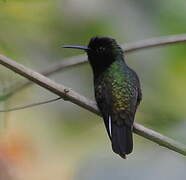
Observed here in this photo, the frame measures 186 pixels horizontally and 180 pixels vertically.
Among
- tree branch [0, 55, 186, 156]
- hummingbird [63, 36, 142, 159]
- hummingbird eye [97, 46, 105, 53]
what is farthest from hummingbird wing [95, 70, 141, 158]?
hummingbird eye [97, 46, 105, 53]

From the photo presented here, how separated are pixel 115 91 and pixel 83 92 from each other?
1.32 m

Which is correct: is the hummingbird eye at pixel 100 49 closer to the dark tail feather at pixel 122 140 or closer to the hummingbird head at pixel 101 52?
the hummingbird head at pixel 101 52

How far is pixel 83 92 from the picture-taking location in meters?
4.81

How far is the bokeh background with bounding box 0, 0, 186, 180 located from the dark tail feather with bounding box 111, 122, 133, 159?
21 centimetres

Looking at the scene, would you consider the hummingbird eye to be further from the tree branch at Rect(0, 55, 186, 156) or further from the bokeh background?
the tree branch at Rect(0, 55, 186, 156)

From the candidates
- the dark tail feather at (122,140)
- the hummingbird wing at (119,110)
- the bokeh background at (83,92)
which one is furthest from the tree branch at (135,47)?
the dark tail feather at (122,140)

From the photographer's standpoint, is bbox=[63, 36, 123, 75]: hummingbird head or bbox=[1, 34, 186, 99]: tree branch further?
bbox=[63, 36, 123, 75]: hummingbird head

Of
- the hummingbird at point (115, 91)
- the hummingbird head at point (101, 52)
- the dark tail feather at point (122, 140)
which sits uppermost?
the hummingbird head at point (101, 52)

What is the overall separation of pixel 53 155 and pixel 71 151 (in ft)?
0.63

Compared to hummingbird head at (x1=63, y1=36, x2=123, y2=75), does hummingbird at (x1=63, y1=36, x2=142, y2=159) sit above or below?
below

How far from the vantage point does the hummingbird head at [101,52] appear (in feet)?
12.1

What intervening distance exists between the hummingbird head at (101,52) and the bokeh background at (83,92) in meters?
0.31

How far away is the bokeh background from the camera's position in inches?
143

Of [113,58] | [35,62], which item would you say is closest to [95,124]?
[35,62]
